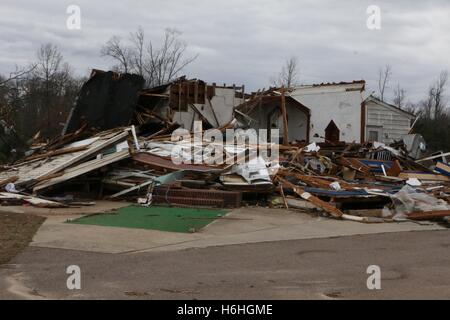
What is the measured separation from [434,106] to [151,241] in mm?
74984

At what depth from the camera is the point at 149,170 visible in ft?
55.5

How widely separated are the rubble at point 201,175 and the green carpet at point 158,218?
965mm

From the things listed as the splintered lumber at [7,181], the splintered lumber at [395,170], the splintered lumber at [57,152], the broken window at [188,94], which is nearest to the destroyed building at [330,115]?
the broken window at [188,94]

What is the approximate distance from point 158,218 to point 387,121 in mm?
19077

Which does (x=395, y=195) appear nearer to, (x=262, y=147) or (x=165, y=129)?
(x=262, y=147)

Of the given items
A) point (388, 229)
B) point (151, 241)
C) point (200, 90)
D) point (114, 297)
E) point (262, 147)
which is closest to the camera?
point (114, 297)

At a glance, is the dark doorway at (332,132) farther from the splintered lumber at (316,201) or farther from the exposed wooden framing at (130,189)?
the exposed wooden framing at (130,189)

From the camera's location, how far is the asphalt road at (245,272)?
20.6 ft

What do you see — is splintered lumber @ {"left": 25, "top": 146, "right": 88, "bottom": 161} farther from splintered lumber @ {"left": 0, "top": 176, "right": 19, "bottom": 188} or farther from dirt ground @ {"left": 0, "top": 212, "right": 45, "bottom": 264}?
dirt ground @ {"left": 0, "top": 212, "right": 45, "bottom": 264}

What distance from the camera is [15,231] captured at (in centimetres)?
1055

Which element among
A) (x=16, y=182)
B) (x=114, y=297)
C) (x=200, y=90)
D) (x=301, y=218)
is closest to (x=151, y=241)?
(x=114, y=297)

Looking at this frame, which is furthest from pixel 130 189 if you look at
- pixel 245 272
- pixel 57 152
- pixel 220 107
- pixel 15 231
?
pixel 220 107

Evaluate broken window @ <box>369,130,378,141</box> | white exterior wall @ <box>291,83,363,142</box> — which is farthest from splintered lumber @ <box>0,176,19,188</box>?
broken window @ <box>369,130,378,141</box>

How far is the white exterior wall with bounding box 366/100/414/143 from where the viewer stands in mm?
27766
